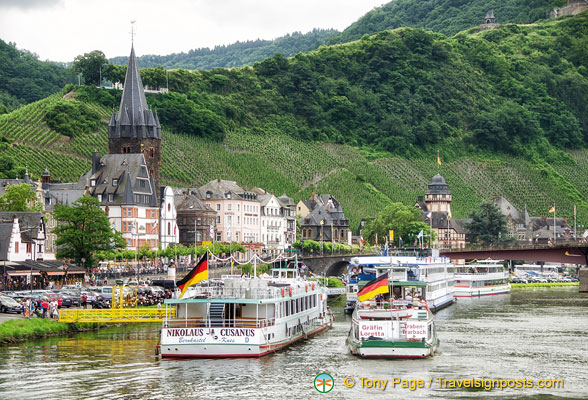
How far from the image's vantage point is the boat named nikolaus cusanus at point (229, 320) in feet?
186

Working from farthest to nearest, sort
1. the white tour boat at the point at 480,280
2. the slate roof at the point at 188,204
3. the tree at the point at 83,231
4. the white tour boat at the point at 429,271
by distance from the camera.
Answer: the slate roof at the point at 188,204
the white tour boat at the point at 480,280
the tree at the point at 83,231
the white tour boat at the point at 429,271

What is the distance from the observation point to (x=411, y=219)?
16862cm

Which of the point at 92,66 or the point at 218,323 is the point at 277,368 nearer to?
the point at 218,323

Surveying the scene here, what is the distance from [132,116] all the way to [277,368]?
3479 inches

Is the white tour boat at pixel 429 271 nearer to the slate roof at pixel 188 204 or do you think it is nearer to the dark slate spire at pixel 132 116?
the slate roof at pixel 188 204

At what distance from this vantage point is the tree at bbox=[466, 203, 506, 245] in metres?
186

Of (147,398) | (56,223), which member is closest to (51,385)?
(147,398)

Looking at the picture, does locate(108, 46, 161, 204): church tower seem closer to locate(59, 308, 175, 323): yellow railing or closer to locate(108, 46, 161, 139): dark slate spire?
locate(108, 46, 161, 139): dark slate spire

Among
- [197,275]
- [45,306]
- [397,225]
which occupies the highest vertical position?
[397,225]

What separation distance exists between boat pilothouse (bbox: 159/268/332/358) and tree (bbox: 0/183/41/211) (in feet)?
170

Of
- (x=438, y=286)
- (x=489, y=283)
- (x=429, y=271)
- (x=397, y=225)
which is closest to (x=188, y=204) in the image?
(x=397, y=225)

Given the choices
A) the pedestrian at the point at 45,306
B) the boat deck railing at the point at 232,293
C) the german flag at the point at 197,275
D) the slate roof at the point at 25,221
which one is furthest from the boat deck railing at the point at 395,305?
the slate roof at the point at 25,221

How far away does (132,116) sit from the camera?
139125mm

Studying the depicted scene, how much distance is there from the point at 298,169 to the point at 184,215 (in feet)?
168
